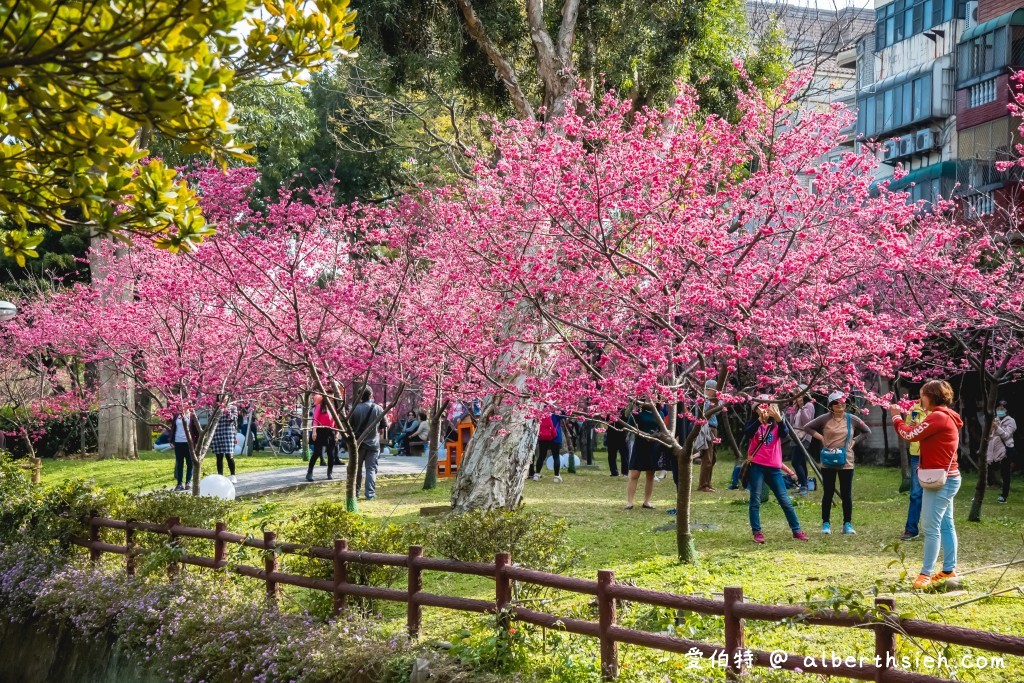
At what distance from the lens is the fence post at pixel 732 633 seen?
5203 mm

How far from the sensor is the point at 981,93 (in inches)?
1106

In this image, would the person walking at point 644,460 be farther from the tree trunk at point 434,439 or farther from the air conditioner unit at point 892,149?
the air conditioner unit at point 892,149

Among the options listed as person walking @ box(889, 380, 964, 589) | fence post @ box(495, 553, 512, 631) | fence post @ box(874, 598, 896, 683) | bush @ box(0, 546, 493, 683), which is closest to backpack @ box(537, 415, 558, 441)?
bush @ box(0, 546, 493, 683)

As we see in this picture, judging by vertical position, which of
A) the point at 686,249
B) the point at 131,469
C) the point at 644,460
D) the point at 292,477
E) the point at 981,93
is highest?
the point at 981,93

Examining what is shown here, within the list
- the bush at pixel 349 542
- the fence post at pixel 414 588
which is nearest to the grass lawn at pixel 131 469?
the bush at pixel 349 542

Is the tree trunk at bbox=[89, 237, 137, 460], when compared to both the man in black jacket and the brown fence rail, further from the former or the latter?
the brown fence rail

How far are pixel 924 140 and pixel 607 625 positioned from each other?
95.1 ft

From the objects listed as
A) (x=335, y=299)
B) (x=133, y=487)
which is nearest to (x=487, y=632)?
(x=335, y=299)

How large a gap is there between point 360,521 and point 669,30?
12310 mm

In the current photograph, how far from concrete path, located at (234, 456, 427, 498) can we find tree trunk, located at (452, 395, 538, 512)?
4095 millimetres

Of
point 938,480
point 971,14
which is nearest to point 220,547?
point 938,480

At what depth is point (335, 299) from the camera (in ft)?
48.7

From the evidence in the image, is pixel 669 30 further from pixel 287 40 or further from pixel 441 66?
pixel 287 40

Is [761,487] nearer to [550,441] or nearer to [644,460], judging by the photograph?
[644,460]
